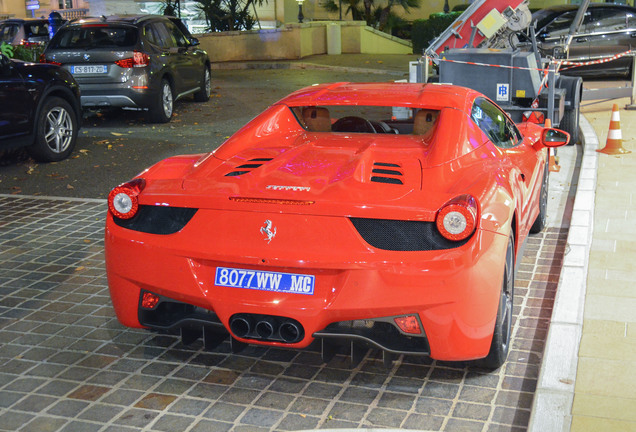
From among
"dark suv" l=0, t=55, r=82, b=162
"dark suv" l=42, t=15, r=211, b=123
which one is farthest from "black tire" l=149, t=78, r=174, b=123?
"dark suv" l=0, t=55, r=82, b=162

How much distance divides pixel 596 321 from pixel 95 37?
11.1 m

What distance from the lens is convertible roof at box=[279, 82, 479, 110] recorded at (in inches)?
201

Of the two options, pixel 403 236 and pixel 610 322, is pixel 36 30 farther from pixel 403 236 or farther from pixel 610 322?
pixel 403 236

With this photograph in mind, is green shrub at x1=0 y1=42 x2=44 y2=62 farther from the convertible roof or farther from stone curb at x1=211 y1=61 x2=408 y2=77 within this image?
stone curb at x1=211 y1=61 x2=408 y2=77

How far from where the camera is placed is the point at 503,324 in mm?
4516

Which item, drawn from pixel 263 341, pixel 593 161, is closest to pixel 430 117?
pixel 263 341

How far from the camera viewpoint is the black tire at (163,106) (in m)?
14.2

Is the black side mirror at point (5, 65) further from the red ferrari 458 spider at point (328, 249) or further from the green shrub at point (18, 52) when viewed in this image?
the red ferrari 458 spider at point (328, 249)

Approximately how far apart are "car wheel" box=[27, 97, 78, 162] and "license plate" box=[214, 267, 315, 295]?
735 cm

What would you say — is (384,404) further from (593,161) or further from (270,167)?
(593,161)

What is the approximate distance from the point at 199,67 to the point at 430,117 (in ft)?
39.4

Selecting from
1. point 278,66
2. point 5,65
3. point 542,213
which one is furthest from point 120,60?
point 278,66

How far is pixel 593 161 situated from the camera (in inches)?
397

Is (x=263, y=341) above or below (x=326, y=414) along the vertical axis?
above
